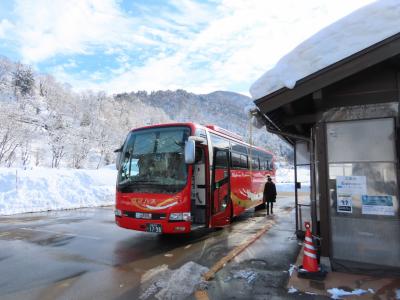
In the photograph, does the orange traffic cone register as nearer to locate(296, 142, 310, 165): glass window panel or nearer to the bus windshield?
the bus windshield

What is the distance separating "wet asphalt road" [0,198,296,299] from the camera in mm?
5152

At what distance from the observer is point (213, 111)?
169 m

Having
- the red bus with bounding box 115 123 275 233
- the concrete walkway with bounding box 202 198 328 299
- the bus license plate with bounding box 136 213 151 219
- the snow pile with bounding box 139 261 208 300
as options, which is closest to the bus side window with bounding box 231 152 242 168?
the red bus with bounding box 115 123 275 233

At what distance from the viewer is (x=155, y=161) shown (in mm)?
8203

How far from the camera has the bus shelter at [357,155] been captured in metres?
5.42

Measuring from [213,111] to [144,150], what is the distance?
162408 millimetres

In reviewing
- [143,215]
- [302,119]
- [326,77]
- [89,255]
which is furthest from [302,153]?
[89,255]

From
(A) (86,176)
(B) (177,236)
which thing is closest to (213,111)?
(A) (86,176)

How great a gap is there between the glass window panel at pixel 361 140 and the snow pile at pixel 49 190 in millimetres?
14917

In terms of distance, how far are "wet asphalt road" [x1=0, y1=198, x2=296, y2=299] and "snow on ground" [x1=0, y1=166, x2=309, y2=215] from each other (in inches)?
169

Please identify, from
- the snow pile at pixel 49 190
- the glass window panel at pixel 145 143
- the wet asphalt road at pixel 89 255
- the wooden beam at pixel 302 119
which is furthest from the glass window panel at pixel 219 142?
the snow pile at pixel 49 190

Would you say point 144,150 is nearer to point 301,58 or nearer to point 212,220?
point 212,220

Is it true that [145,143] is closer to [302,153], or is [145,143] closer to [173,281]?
[173,281]

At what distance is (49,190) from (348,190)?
1695 cm
